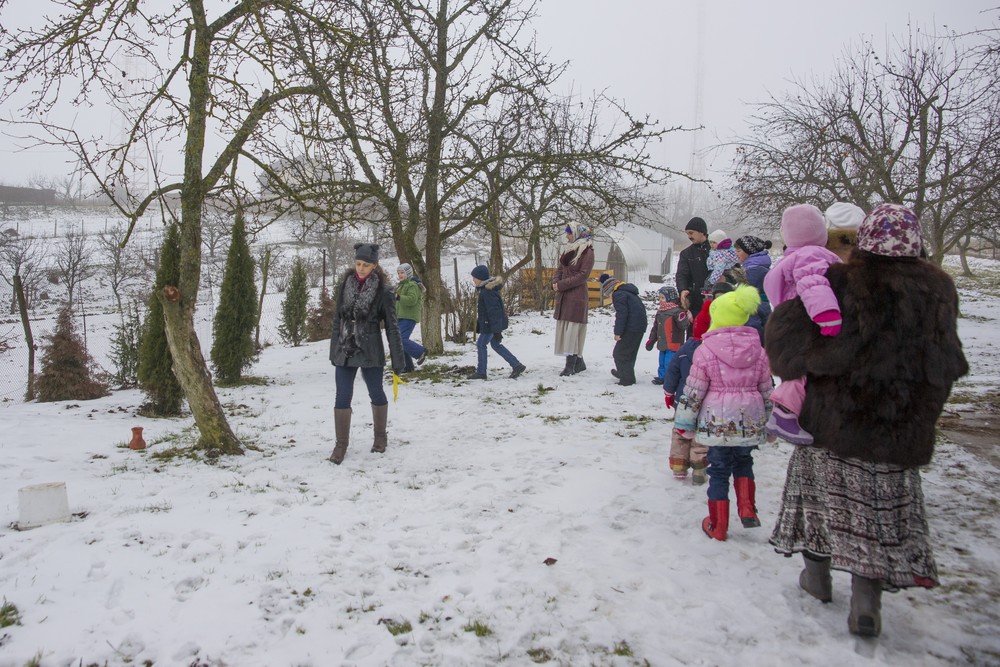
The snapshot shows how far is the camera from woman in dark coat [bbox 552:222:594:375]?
326 inches

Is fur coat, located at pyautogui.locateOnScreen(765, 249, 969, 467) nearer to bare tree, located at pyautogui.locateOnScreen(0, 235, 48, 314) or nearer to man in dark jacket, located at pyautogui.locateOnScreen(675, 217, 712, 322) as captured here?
man in dark jacket, located at pyautogui.locateOnScreen(675, 217, 712, 322)

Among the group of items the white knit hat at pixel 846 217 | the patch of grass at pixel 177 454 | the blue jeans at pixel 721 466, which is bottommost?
the patch of grass at pixel 177 454

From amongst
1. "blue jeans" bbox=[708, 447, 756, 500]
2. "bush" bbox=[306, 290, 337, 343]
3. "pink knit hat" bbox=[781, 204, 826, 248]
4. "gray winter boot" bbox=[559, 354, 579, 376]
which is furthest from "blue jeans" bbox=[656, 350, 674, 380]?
"bush" bbox=[306, 290, 337, 343]

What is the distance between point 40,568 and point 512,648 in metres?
2.47

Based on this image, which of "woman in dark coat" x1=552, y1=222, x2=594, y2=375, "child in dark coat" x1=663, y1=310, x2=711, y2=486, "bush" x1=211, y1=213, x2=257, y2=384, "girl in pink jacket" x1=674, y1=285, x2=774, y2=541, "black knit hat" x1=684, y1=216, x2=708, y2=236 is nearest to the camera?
"girl in pink jacket" x1=674, y1=285, x2=774, y2=541

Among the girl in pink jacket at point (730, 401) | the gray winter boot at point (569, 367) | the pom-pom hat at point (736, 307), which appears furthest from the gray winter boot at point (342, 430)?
the gray winter boot at point (569, 367)

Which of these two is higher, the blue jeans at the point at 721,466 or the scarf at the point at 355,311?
the scarf at the point at 355,311

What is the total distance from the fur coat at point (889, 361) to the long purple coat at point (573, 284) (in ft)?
19.0

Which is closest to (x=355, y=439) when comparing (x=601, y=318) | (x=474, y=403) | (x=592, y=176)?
(x=474, y=403)

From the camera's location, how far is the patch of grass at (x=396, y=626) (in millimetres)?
2684

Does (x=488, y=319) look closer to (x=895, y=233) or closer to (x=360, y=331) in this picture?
(x=360, y=331)

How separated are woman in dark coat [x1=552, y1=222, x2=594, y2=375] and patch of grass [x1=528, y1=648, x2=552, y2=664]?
600cm

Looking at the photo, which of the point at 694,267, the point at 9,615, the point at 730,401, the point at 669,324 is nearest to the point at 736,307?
the point at 730,401

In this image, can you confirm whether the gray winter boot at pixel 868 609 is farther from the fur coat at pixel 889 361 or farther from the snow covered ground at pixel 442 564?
the fur coat at pixel 889 361
